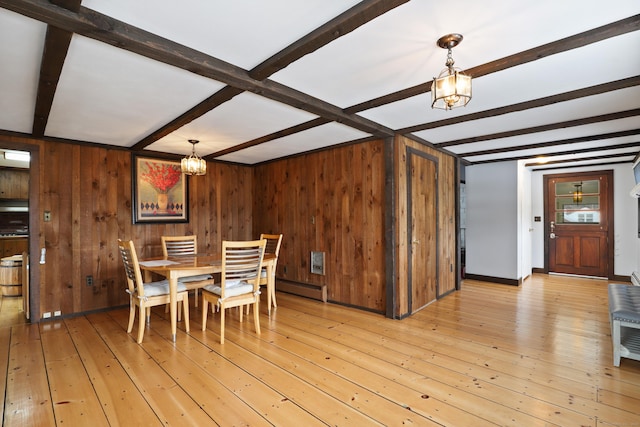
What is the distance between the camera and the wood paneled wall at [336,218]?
413cm

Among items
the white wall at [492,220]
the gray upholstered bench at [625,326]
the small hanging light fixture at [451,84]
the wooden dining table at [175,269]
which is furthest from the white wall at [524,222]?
the wooden dining table at [175,269]

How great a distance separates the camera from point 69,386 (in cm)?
233

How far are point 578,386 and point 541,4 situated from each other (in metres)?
2.56

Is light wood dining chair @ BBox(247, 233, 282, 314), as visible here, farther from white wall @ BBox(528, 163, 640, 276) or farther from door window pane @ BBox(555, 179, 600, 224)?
white wall @ BBox(528, 163, 640, 276)

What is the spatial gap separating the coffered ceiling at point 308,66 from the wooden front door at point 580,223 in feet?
9.36

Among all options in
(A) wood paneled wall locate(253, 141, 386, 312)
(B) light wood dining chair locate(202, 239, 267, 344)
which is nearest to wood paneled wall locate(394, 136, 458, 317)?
(A) wood paneled wall locate(253, 141, 386, 312)

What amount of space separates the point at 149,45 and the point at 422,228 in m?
3.74

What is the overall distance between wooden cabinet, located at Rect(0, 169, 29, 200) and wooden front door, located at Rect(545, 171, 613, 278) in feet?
36.6

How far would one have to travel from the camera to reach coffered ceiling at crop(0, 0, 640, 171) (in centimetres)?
160

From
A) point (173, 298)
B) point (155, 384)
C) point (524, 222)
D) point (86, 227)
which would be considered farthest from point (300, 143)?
point (524, 222)

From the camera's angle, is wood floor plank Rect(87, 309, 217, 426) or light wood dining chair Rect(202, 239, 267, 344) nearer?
wood floor plank Rect(87, 309, 217, 426)

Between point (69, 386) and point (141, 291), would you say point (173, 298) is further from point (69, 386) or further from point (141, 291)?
point (69, 386)

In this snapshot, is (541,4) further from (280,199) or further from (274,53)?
(280,199)

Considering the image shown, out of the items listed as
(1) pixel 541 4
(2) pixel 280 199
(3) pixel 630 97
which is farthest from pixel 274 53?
(2) pixel 280 199
